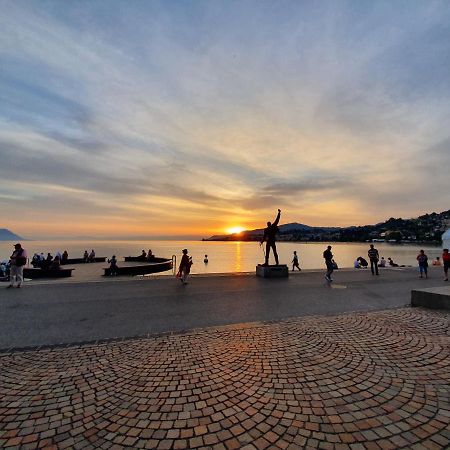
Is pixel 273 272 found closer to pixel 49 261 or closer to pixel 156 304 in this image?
pixel 156 304

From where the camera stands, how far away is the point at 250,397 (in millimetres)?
3824

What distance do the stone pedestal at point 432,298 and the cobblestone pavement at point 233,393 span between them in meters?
3.16

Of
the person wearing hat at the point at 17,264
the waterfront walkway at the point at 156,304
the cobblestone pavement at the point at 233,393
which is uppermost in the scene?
the person wearing hat at the point at 17,264

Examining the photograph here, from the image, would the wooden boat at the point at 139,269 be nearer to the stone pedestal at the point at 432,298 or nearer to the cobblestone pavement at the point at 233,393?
the cobblestone pavement at the point at 233,393

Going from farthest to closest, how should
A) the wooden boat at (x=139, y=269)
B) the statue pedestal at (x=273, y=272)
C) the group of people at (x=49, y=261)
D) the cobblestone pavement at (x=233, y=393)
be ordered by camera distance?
the wooden boat at (x=139, y=269)
the group of people at (x=49, y=261)
the statue pedestal at (x=273, y=272)
the cobblestone pavement at (x=233, y=393)

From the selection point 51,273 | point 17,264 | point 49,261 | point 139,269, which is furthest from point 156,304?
point 49,261

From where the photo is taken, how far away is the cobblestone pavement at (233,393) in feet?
10.2

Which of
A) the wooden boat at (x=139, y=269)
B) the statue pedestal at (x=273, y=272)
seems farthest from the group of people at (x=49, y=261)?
the statue pedestal at (x=273, y=272)

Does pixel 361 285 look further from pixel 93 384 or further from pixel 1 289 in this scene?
pixel 1 289

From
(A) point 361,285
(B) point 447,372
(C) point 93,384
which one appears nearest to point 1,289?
(C) point 93,384

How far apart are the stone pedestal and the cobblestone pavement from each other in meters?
3.16

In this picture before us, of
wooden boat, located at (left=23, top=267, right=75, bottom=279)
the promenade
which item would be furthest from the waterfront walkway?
wooden boat, located at (left=23, top=267, right=75, bottom=279)

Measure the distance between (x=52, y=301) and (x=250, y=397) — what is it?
339 inches

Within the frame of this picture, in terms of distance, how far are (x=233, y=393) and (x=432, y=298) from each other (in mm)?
8151
